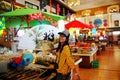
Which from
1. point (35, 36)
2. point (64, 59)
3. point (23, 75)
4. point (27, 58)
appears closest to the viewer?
point (23, 75)

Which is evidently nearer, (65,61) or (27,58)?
(65,61)

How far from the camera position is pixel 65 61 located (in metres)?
2.56

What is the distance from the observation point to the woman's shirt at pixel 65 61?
8.30 ft

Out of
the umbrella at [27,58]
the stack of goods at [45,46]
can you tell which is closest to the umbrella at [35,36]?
the stack of goods at [45,46]

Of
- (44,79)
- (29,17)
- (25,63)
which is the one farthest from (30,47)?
(29,17)

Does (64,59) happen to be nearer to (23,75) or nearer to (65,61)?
(65,61)

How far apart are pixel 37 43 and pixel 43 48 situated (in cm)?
20

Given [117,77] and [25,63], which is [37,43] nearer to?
[25,63]

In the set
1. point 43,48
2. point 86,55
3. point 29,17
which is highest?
point 29,17

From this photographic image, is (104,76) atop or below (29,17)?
below

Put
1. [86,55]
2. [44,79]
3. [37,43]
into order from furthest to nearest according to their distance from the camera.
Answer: [86,55]
[37,43]
[44,79]

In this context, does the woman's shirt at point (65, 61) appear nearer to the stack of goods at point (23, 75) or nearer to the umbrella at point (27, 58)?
the stack of goods at point (23, 75)

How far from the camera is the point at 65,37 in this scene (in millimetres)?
2578

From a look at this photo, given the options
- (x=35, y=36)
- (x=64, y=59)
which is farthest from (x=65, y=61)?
(x=35, y=36)
